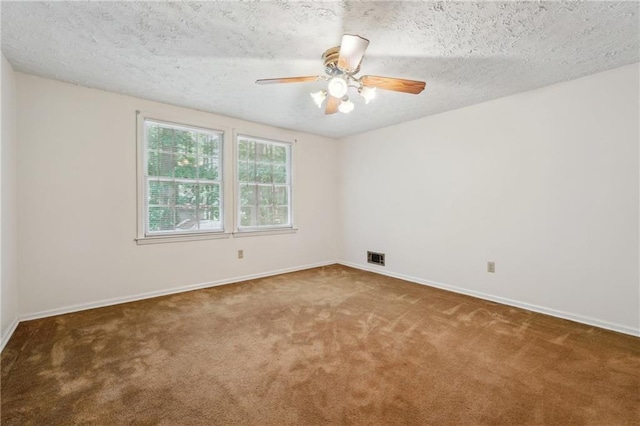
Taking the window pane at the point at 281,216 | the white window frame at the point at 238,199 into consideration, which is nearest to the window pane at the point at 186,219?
the white window frame at the point at 238,199

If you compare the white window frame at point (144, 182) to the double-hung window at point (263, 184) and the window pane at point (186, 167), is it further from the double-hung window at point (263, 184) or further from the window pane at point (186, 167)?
the window pane at point (186, 167)

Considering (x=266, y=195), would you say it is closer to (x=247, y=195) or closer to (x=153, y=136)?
(x=247, y=195)

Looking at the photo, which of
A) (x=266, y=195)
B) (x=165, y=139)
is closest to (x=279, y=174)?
(x=266, y=195)

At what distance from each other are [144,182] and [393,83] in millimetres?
2945

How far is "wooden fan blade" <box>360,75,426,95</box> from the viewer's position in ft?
6.86

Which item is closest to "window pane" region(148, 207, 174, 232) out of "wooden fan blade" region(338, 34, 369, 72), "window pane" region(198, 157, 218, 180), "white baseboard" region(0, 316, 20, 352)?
"window pane" region(198, 157, 218, 180)

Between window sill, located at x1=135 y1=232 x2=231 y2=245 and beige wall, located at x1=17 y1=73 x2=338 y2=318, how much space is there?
2.3 inches

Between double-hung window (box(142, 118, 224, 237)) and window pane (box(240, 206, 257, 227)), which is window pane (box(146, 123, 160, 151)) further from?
window pane (box(240, 206, 257, 227))

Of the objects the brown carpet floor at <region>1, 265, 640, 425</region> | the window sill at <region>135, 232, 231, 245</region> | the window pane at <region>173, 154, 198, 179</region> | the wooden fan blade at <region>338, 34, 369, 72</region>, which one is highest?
the wooden fan blade at <region>338, 34, 369, 72</region>

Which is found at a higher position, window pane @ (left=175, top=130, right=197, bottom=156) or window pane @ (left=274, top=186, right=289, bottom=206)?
window pane @ (left=175, top=130, right=197, bottom=156)

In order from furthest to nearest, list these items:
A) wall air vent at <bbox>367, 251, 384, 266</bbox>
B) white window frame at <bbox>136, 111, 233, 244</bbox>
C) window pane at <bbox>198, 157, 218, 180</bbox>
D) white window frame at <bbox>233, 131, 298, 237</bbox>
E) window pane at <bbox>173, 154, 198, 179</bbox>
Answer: wall air vent at <bbox>367, 251, 384, 266</bbox> → white window frame at <bbox>233, 131, 298, 237</bbox> → window pane at <bbox>198, 157, 218, 180</bbox> → window pane at <bbox>173, 154, 198, 179</bbox> → white window frame at <bbox>136, 111, 233, 244</bbox>

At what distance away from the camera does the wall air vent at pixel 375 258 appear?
4.55 meters

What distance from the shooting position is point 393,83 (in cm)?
214

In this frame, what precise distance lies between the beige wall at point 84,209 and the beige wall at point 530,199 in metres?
2.82
